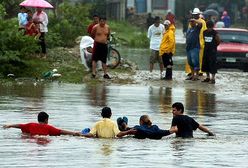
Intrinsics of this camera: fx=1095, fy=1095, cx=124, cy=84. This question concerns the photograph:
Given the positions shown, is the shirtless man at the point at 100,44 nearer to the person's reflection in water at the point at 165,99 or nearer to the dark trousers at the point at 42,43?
the person's reflection in water at the point at 165,99

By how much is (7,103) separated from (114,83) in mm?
5344

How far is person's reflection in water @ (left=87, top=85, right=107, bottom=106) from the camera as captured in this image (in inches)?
926

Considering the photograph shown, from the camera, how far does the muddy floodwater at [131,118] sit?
15.3m

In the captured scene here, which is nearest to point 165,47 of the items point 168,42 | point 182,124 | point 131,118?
point 168,42

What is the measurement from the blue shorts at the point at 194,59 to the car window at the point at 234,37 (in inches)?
282

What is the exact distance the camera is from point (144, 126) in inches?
713

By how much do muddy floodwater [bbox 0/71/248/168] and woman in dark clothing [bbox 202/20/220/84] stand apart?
439 mm

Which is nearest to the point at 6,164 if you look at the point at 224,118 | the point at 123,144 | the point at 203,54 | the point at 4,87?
the point at 123,144

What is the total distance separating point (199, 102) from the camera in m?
24.2

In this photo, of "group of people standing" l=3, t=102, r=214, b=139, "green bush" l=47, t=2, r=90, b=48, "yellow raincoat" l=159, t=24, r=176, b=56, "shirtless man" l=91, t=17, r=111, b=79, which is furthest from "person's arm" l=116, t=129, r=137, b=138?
"green bush" l=47, t=2, r=90, b=48

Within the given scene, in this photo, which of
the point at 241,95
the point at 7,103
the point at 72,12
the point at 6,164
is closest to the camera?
the point at 6,164

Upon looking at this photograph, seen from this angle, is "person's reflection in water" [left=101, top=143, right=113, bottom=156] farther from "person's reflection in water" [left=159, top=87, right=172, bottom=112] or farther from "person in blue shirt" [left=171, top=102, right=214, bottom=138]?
"person's reflection in water" [left=159, top=87, right=172, bottom=112]

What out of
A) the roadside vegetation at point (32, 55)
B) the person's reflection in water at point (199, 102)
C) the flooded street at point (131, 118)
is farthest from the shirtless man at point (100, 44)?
the person's reflection in water at point (199, 102)

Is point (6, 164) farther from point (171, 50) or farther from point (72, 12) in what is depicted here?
point (72, 12)
